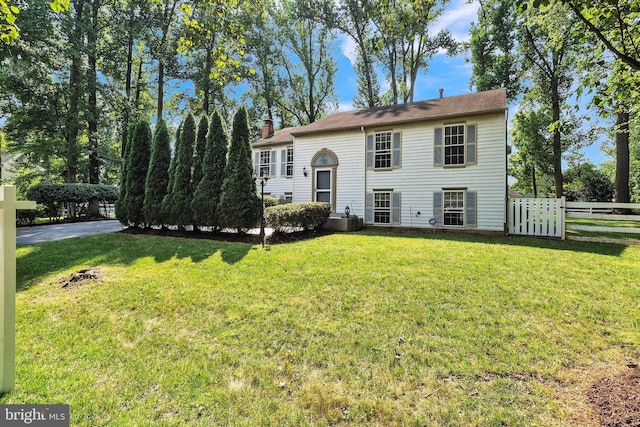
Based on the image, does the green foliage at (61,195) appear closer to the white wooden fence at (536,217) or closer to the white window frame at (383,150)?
the white window frame at (383,150)

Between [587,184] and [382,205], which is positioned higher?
[587,184]

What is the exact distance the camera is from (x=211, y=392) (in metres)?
2.49

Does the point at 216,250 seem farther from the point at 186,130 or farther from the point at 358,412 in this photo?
the point at 358,412

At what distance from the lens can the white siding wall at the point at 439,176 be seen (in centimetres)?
1071

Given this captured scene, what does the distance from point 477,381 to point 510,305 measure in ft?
6.53

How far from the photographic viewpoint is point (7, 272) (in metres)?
2.27

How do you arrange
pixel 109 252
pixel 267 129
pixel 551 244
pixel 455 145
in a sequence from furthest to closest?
pixel 267 129 → pixel 455 145 → pixel 551 244 → pixel 109 252

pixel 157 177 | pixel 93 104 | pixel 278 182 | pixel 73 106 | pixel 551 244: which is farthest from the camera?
pixel 93 104

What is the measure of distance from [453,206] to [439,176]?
1330mm

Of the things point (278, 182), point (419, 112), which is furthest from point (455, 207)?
point (278, 182)

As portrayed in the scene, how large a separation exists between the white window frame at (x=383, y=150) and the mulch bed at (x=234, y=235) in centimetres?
433

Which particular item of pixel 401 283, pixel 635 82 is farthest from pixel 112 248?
pixel 635 82

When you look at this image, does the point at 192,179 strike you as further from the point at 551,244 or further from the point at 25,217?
the point at 551,244

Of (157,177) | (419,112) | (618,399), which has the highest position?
(419,112)
